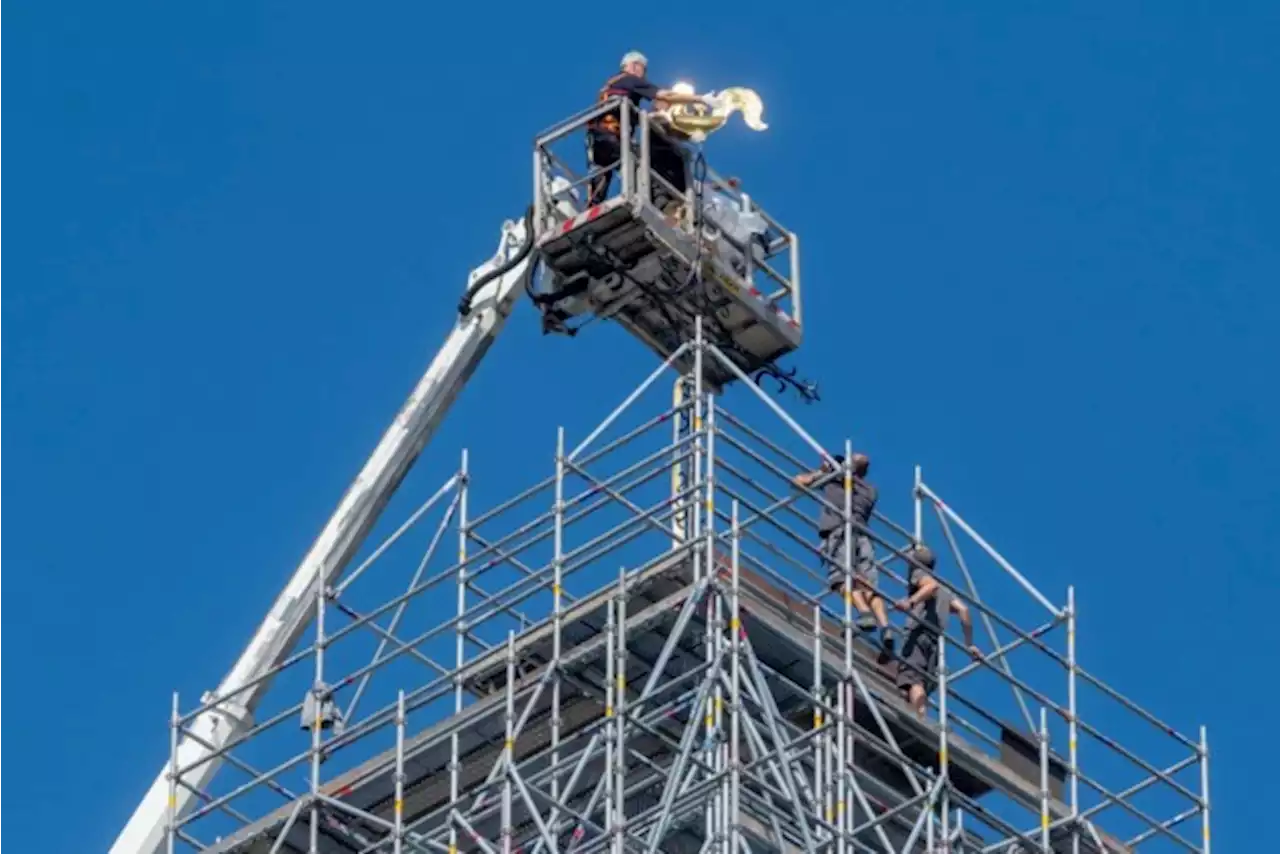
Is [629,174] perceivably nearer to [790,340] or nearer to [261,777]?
[790,340]

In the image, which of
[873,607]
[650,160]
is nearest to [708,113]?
[650,160]

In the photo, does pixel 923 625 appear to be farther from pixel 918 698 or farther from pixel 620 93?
pixel 620 93

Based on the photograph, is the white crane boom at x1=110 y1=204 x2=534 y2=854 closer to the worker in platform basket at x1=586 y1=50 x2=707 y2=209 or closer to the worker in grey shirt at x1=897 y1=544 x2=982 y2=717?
the worker in platform basket at x1=586 y1=50 x2=707 y2=209

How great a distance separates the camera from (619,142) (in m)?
68.4

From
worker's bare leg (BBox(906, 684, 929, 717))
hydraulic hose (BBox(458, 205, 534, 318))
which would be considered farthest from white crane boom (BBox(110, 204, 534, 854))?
worker's bare leg (BBox(906, 684, 929, 717))

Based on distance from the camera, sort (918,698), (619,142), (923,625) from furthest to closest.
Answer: (619,142) < (923,625) < (918,698)

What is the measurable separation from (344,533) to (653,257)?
6.65 m

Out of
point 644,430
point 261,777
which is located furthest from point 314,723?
point 644,430

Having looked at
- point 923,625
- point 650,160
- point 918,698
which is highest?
point 650,160

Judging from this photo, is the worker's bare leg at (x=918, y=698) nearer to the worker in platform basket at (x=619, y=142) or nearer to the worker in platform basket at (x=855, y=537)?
→ the worker in platform basket at (x=855, y=537)

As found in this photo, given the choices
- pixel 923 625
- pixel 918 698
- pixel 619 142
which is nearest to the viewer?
pixel 918 698

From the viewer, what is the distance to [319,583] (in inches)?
2699

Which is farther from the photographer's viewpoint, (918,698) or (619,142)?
(619,142)

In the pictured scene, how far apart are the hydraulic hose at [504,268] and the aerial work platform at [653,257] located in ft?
0.53
